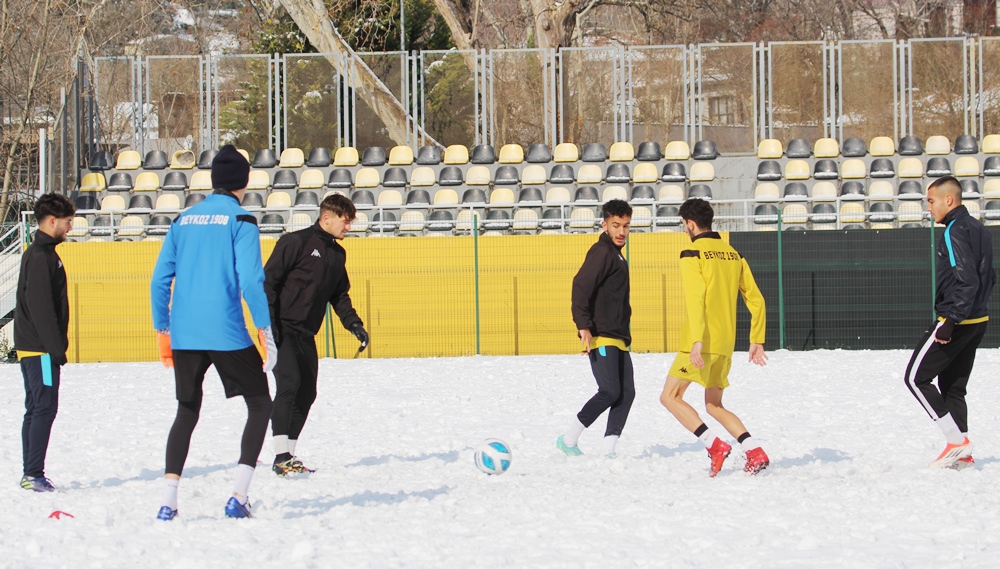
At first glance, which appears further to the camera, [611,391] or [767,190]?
[767,190]

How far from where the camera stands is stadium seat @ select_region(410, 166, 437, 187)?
22797mm

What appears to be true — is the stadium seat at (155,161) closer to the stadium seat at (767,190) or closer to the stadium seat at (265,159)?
the stadium seat at (265,159)

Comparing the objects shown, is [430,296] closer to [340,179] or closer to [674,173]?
[340,179]

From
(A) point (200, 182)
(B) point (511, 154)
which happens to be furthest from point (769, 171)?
(A) point (200, 182)

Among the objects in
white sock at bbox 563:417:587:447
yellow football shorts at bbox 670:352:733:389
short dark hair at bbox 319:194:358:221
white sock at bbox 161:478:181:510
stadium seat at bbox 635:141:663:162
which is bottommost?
white sock at bbox 563:417:587:447

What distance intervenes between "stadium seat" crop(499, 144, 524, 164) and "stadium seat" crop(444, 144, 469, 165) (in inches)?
31.1

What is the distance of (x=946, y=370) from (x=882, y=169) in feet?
49.8

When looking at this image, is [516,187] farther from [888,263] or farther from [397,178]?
[888,263]

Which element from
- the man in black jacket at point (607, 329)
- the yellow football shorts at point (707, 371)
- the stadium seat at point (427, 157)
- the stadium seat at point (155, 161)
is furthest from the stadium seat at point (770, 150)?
the yellow football shorts at point (707, 371)

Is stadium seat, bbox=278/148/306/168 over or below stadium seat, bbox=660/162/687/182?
over

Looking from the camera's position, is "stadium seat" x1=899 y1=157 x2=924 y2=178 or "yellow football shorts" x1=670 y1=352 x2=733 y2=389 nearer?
"yellow football shorts" x1=670 y1=352 x2=733 y2=389

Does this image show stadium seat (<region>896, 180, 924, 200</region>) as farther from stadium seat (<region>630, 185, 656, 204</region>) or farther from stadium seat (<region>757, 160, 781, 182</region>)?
stadium seat (<region>630, 185, 656, 204</region>)

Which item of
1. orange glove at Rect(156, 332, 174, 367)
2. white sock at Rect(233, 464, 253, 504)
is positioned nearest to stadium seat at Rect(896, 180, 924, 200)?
white sock at Rect(233, 464, 253, 504)

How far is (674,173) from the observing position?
72.1ft
